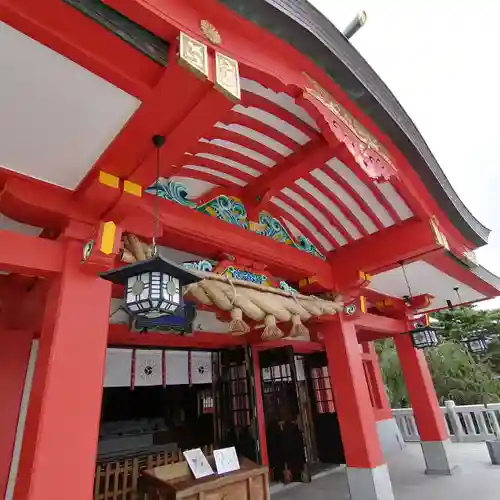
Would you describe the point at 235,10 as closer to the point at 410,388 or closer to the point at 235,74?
the point at 235,74

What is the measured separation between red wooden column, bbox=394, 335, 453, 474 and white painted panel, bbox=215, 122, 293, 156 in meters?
5.97

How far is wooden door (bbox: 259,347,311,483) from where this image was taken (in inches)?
278

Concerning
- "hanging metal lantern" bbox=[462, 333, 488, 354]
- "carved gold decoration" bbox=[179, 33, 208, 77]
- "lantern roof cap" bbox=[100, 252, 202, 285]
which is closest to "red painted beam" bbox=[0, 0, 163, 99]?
"carved gold decoration" bbox=[179, 33, 208, 77]

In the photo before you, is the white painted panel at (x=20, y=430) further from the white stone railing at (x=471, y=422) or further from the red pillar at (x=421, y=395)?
the white stone railing at (x=471, y=422)

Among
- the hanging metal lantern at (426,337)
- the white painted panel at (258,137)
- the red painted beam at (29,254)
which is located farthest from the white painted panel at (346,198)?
the red painted beam at (29,254)

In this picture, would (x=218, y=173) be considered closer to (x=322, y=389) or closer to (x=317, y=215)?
(x=317, y=215)

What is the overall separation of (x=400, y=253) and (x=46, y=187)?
429cm

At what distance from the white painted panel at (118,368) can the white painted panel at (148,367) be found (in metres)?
0.15

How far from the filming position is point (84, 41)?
2025 mm

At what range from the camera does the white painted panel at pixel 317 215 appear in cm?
484

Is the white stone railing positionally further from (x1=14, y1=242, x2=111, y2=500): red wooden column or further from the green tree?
(x1=14, y1=242, x2=111, y2=500): red wooden column

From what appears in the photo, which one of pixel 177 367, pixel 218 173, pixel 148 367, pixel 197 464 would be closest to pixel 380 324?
pixel 177 367

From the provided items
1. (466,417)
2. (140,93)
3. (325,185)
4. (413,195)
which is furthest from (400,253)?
(466,417)

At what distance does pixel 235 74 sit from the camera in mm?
2295
